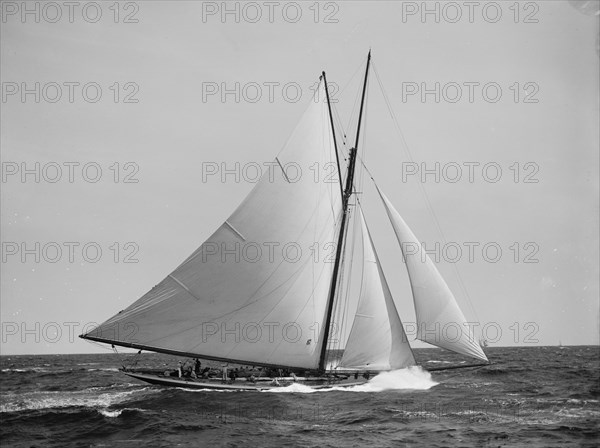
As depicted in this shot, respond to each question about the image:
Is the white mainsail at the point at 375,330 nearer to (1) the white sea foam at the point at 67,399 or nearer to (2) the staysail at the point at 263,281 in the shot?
(2) the staysail at the point at 263,281

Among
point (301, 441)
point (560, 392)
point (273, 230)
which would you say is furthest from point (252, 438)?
point (560, 392)

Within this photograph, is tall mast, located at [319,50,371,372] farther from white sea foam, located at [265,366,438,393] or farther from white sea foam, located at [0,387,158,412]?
white sea foam, located at [0,387,158,412]

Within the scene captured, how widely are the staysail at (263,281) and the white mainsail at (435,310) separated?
19.0ft

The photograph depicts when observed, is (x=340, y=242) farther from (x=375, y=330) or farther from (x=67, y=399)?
(x=67, y=399)

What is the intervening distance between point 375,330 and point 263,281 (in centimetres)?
677

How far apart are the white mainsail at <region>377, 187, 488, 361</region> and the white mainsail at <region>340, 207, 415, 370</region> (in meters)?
1.85

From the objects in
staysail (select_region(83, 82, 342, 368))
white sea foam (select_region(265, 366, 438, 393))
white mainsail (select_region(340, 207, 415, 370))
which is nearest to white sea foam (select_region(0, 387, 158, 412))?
staysail (select_region(83, 82, 342, 368))

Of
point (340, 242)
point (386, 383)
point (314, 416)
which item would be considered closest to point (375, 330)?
point (386, 383)

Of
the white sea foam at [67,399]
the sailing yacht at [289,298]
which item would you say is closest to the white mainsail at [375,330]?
the sailing yacht at [289,298]

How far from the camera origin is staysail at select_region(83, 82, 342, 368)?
39.5 meters

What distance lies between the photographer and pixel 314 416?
1352 inches

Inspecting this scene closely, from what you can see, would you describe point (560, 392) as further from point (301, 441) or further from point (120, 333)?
point (120, 333)

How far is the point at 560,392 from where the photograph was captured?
45625 millimetres

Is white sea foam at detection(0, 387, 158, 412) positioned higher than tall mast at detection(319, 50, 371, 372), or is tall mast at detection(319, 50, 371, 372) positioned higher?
tall mast at detection(319, 50, 371, 372)
